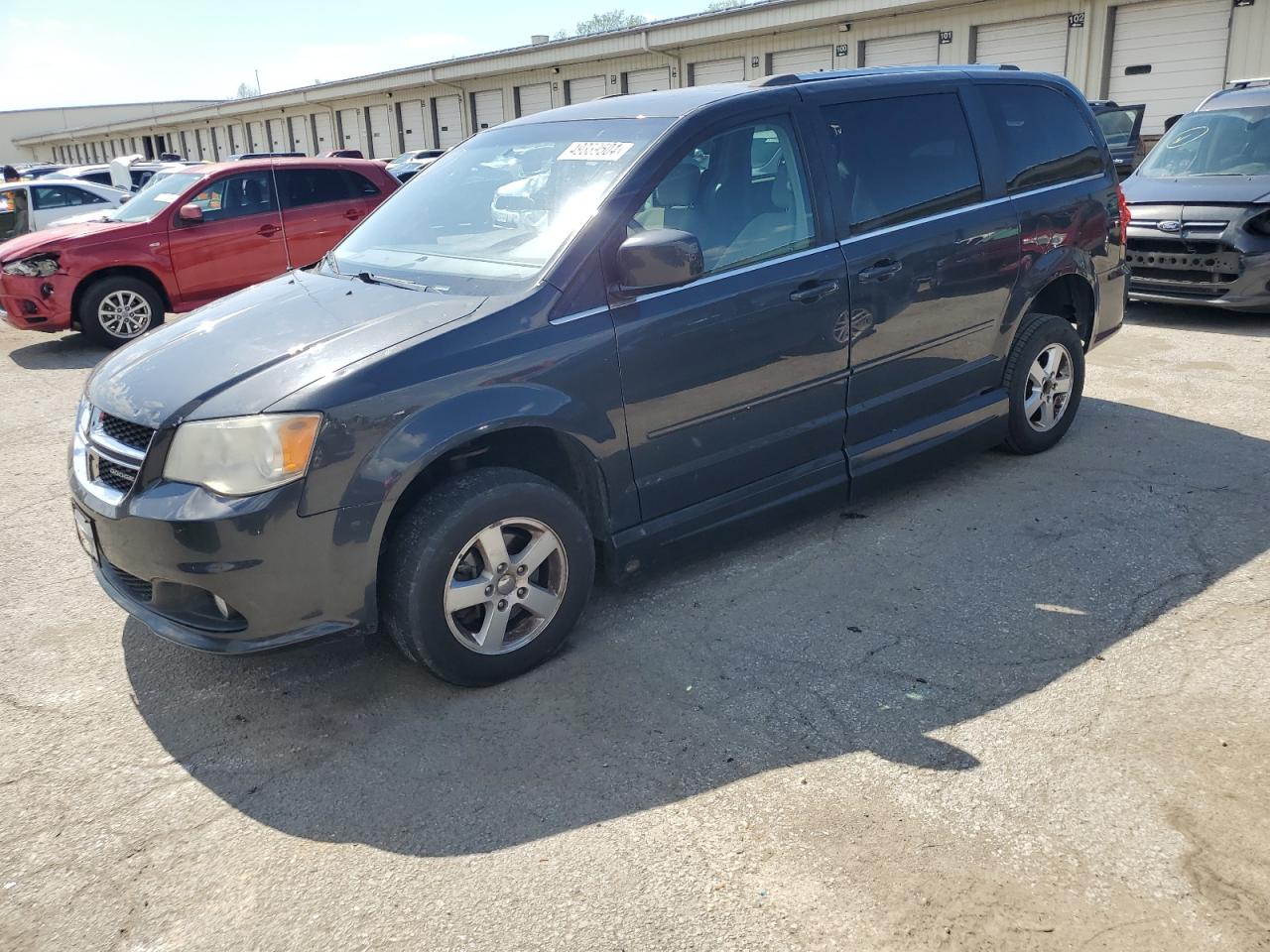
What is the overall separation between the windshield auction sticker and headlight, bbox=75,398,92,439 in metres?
2.01

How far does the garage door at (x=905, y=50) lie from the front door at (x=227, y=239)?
1476cm

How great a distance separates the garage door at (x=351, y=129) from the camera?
4131 centimetres

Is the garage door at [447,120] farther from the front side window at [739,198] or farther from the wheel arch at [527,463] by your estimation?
the wheel arch at [527,463]

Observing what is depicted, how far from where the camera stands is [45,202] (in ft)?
53.9

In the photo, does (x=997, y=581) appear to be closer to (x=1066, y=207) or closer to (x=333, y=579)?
(x=1066, y=207)

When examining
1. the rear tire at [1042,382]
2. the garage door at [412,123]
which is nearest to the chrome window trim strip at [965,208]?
the rear tire at [1042,382]

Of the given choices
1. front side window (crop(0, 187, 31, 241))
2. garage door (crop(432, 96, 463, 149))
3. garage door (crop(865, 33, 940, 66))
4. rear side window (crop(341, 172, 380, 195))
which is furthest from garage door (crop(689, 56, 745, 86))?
rear side window (crop(341, 172, 380, 195))

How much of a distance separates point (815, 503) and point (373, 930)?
263 cm

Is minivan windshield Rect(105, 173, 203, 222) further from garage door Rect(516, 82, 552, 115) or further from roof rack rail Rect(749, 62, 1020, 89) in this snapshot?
garage door Rect(516, 82, 552, 115)

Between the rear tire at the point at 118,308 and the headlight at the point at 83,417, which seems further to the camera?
the rear tire at the point at 118,308

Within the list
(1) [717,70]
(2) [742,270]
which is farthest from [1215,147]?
(1) [717,70]

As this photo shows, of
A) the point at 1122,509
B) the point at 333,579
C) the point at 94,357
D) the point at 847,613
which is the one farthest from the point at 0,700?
the point at 94,357

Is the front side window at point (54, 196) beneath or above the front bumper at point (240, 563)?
above

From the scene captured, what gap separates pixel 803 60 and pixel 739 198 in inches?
878
